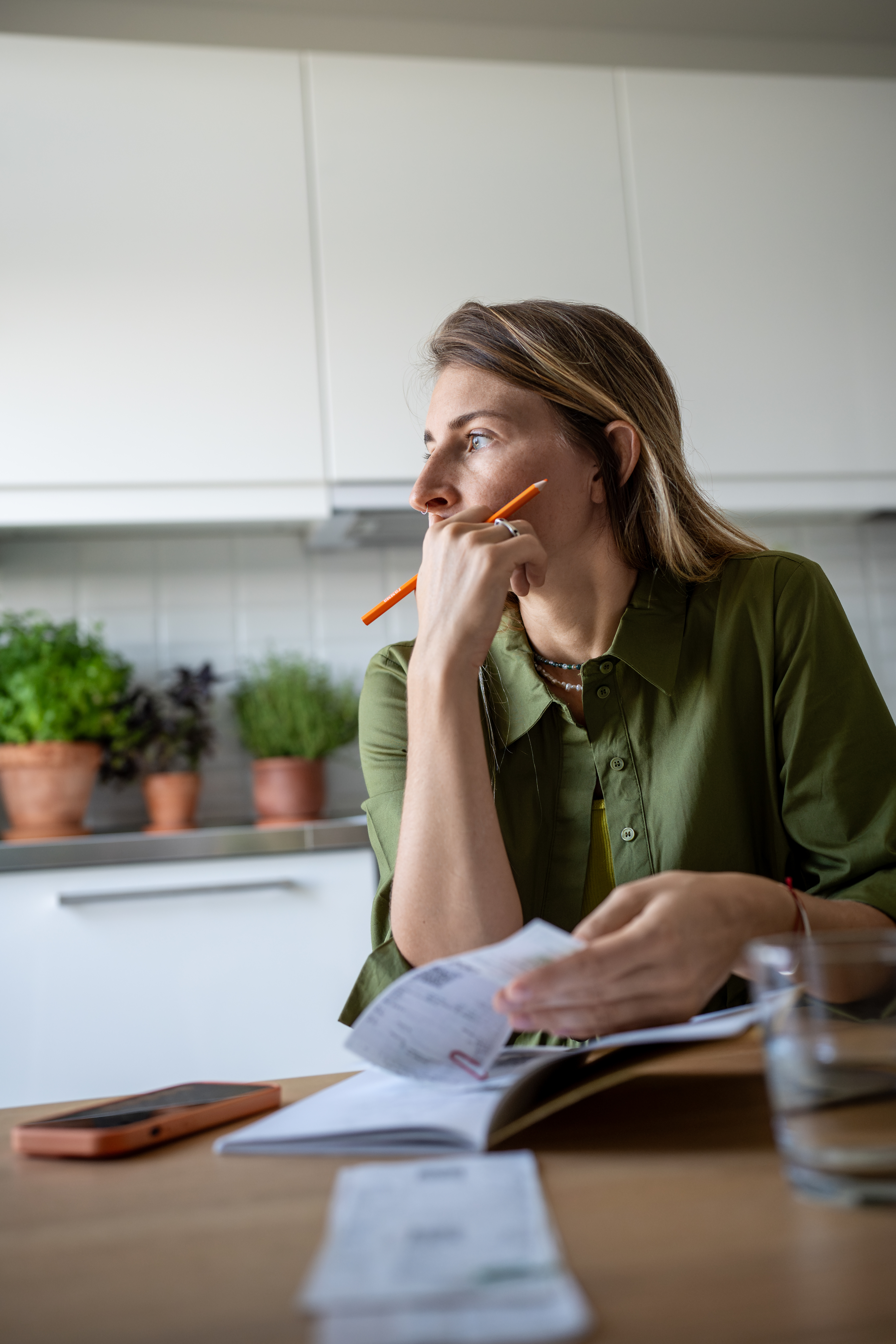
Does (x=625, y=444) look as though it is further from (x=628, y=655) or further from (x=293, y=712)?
(x=293, y=712)

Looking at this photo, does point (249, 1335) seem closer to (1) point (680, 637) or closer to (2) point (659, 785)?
(2) point (659, 785)

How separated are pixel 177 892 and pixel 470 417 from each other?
1.05m

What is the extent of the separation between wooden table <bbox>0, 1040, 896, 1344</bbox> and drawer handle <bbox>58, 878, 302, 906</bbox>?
1.33 m

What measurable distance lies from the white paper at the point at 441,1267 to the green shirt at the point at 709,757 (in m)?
0.64

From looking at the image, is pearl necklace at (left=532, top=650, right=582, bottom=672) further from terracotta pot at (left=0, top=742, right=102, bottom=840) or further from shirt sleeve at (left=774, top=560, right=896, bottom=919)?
terracotta pot at (left=0, top=742, right=102, bottom=840)

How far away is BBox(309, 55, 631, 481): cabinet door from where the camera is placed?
7.31 feet

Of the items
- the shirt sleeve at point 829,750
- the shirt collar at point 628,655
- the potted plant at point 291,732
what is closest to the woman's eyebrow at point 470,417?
the shirt collar at point 628,655

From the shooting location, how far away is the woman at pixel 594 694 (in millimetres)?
977

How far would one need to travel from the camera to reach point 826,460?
2.41 m

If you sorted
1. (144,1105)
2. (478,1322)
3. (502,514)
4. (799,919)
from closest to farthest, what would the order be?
(478,1322), (144,1105), (799,919), (502,514)

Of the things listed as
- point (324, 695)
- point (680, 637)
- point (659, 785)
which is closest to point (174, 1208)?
point (659, 785)

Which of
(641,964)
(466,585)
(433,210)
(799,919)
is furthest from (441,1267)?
(433,210)

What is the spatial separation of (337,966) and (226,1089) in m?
1.25

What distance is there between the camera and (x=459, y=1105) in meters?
0.58
